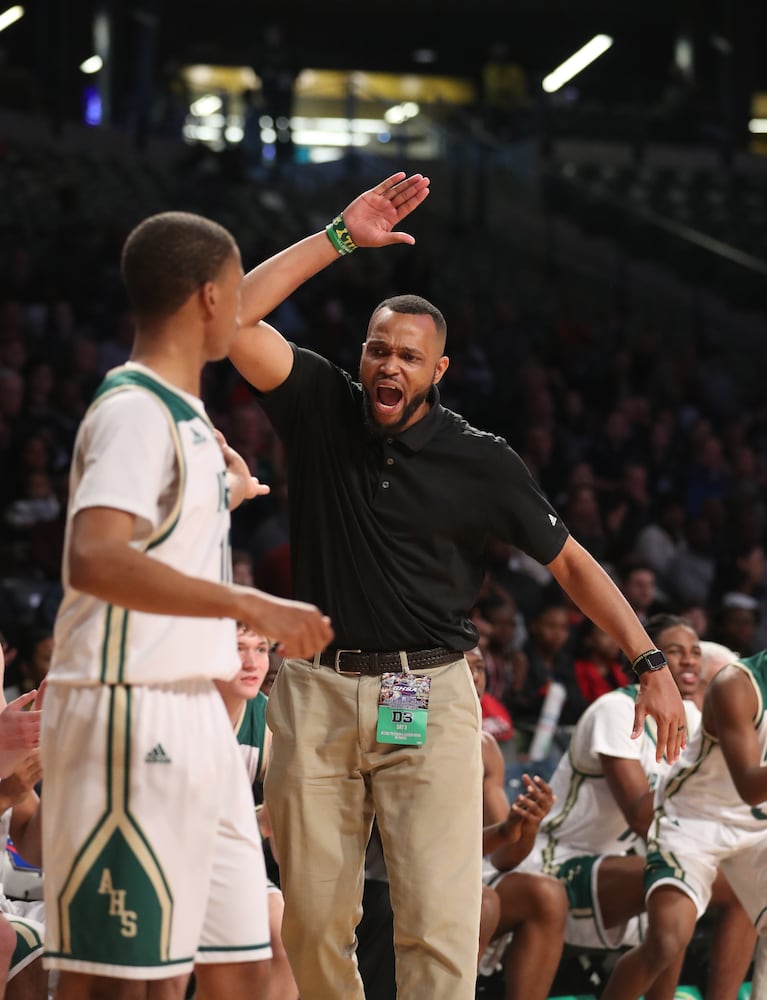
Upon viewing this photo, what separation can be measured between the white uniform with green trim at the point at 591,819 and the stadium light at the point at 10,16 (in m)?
15.0

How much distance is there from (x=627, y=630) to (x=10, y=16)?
16.7 m

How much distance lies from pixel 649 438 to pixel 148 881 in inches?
361

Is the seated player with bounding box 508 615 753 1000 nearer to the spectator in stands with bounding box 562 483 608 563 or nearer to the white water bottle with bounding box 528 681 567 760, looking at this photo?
the white water bottle with bounding box 528 681 567 760

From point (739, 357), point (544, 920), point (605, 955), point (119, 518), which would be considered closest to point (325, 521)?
point (119, 518)

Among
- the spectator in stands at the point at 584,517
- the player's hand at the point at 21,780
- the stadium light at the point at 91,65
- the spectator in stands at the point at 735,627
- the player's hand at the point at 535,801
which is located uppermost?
the stadium light at the point at 91,65

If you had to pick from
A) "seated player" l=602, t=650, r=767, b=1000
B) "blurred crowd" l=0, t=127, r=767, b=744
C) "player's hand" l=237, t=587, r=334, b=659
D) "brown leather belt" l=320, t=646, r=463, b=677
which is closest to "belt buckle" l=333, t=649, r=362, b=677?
"brown leather belt" l=320, t=646, r=463, b=677

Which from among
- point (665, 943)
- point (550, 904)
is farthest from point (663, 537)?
point (665, 943)

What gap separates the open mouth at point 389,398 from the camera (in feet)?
13.3

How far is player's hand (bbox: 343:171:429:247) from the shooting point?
4074 millimetres

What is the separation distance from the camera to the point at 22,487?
8.47 meters

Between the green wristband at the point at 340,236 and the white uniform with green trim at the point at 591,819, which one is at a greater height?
the green wristband at the point at 340,236

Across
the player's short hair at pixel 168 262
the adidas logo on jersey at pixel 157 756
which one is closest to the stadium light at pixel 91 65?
the player's short hair at pixel 168 262

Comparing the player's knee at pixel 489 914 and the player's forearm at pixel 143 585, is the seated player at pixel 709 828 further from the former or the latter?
the player's forearm at pixel 143 585

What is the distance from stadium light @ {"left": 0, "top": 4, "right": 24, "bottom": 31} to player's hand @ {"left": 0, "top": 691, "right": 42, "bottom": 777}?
16259 mm
